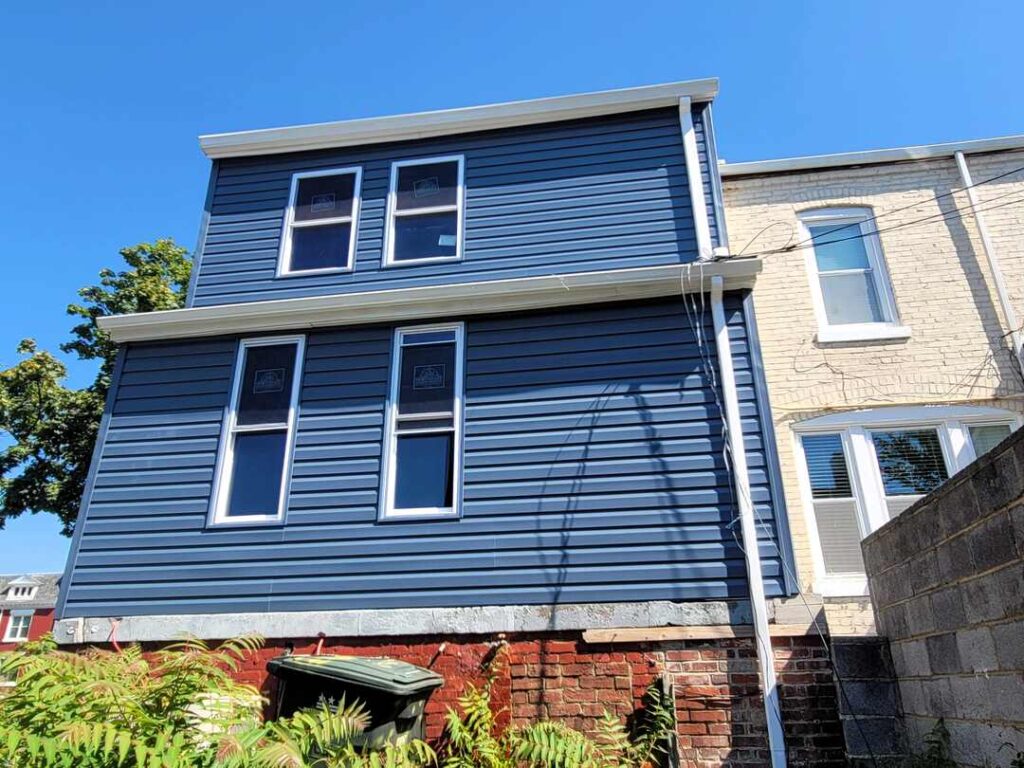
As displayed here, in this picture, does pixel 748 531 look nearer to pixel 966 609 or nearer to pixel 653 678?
pixel 653 678

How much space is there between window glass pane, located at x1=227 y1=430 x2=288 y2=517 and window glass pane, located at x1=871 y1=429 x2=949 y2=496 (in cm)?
647

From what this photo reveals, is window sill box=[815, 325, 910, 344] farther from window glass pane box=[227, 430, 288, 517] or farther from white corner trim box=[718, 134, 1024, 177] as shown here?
window glass pane box=[227, 430, 288, 517]

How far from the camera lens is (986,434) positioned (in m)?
7.18

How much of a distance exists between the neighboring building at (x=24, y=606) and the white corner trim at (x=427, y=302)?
42.9 metres

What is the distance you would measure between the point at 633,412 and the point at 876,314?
147 inches

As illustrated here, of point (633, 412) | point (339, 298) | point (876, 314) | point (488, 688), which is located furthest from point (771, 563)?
point (339, 298)

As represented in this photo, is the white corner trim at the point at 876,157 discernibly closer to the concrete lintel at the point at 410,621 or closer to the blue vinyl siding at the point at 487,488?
the blue vinyl siding at the point at 487,488

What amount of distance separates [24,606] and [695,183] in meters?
51.8

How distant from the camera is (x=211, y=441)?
22.5 ft

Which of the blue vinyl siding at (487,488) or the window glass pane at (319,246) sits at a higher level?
the window glass pane at (319,246)

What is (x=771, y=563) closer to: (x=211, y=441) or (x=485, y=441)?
→ (x=485, y=441)

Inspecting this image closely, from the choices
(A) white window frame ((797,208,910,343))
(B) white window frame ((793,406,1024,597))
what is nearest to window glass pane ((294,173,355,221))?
(A) white window frame ((797,208,910,343))

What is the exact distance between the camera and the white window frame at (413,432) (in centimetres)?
618

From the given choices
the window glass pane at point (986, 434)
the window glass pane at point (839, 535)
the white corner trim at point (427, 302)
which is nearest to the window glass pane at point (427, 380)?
the white corner trim at point (427, 302)
